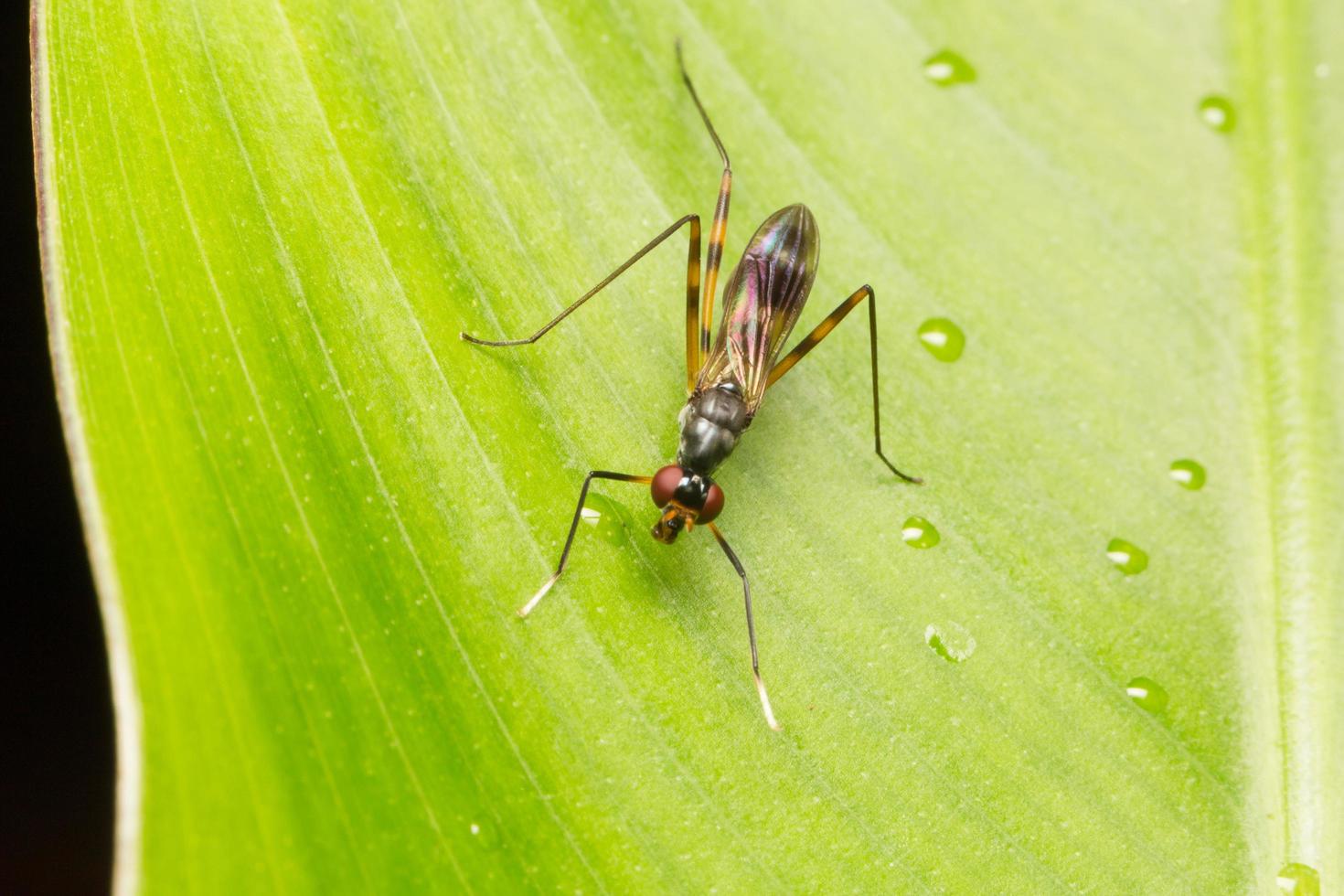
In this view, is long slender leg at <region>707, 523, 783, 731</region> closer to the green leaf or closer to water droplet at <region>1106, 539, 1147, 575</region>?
the green leaf

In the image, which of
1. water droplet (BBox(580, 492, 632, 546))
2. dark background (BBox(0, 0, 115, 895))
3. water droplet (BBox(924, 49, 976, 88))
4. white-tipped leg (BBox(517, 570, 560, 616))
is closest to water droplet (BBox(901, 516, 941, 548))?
water droplet (BBox(580, 492, 632, 546))

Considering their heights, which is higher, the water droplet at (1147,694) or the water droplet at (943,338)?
the water droplet at (943,338)

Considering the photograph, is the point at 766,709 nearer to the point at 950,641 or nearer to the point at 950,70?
the point at 950,641

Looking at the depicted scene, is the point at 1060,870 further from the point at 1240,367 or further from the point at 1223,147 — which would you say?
the point at 1223,147

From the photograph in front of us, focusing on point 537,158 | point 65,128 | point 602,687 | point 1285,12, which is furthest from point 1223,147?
point 65,128

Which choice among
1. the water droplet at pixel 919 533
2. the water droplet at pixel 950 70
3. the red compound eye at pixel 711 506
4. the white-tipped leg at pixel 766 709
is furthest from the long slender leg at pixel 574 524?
the water droplet at pixel 950 70

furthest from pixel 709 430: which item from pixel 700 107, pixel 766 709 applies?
pixel 700 107

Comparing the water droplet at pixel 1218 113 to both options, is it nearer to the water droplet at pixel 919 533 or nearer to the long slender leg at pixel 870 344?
the long slender leg at pixel 870 344
